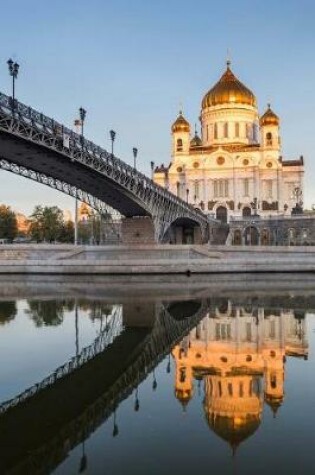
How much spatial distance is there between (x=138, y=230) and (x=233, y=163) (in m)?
40.8

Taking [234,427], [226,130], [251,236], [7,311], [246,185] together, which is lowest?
[234,427]

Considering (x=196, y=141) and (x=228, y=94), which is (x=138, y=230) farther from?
(x=196, y=141)

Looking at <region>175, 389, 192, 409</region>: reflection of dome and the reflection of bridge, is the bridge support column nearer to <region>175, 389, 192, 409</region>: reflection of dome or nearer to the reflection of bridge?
the reflection of bridge

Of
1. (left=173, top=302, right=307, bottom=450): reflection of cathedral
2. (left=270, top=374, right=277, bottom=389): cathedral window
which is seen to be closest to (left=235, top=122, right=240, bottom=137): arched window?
(left=173, top=302, right=307, bottom=450): reflection of cathedral

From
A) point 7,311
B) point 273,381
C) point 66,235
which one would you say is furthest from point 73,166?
point 66,235

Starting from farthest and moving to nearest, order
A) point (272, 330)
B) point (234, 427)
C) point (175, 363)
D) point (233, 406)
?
point (272, 330)
point (175, 363)
point (233, 406)
point (234, 427)

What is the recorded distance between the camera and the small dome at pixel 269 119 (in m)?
88.4

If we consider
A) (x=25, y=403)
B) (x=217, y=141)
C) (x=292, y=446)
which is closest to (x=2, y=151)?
(x=25, y=403)

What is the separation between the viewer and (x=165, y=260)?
43.7 metres

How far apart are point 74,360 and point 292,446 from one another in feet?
25.2

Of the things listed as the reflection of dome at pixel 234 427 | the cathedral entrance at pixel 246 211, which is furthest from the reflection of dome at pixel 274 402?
the cathedral entrance at pixel 246 211

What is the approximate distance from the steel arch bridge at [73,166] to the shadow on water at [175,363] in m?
7.37

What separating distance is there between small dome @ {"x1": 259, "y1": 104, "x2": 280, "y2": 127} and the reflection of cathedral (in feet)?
226

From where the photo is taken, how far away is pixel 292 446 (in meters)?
8.88
